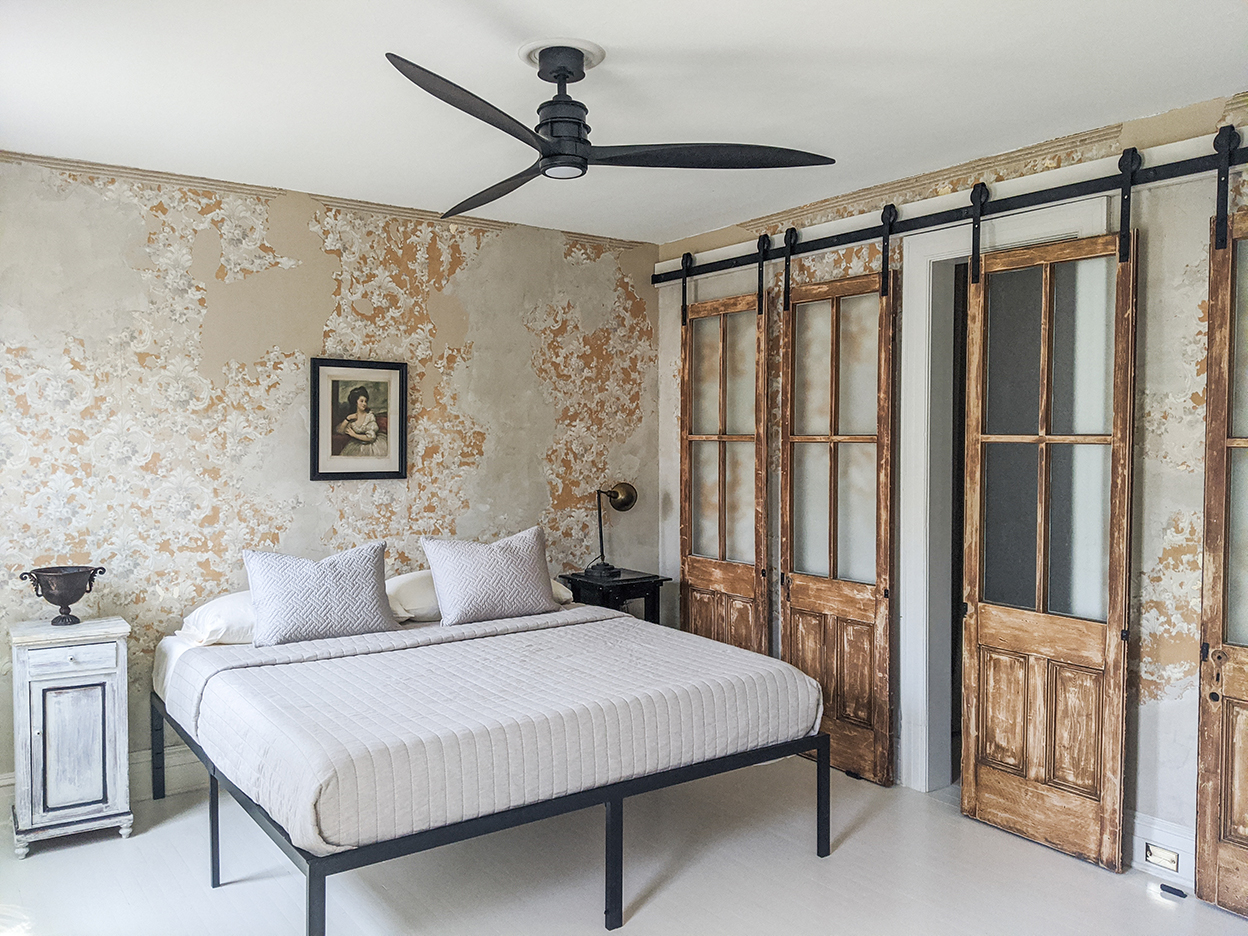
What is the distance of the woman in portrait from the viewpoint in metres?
4.50

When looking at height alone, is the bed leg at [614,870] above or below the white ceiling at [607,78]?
below

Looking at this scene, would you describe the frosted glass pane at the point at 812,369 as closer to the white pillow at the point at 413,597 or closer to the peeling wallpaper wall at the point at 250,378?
the peeling wallpaper wall at the point at 250,378

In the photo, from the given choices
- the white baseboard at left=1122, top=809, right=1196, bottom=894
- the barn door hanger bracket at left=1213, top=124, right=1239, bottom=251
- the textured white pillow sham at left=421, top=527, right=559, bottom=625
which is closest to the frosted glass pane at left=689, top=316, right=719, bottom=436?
the textured white pillow sham at left=421, top=527, right=559, bottom=625

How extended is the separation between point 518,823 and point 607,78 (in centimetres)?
232

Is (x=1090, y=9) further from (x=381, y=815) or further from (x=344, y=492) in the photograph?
(x=344, y=492)

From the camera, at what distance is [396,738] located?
8.79ft

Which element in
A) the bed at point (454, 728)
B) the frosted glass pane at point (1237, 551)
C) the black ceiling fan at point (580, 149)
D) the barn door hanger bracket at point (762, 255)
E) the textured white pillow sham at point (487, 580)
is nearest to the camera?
the bed at point (454, 728)

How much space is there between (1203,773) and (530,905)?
2265 mm

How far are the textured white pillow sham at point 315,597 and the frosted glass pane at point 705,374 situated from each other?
201cm

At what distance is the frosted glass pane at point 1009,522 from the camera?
3645mm

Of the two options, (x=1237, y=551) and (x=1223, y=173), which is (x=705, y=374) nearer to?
(x=1223, y=173)

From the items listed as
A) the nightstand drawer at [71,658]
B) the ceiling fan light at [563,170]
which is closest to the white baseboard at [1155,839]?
the nightstand drawer at [71,658]

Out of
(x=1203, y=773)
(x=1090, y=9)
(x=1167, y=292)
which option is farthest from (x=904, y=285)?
(x=1203, y=773)

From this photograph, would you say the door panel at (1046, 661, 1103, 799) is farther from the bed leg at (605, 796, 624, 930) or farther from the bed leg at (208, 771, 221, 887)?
the bed leg at (208, 771, 221, 887)
